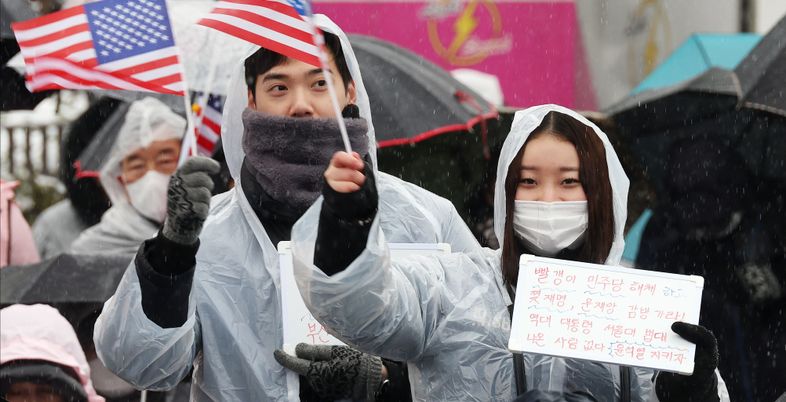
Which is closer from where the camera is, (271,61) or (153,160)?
(271,61)

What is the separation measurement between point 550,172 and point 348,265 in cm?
88

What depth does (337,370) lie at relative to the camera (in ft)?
12.7

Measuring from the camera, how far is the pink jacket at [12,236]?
6539 millimetres

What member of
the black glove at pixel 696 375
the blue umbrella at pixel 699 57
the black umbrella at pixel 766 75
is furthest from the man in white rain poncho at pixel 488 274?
the blue umbrella at pixel 699 57

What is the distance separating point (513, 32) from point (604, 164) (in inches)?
289

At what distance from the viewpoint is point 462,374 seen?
11.8ft

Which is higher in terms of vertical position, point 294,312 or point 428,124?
point 294,312

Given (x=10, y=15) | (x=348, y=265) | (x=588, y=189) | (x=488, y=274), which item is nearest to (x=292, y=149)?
(x=488, y=274)

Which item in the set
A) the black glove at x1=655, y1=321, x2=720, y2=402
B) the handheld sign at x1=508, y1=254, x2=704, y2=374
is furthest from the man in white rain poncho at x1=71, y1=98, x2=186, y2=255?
the black glove at x1=655, y1=321, x2=720, y2=402

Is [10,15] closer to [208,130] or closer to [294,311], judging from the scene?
[208,130]

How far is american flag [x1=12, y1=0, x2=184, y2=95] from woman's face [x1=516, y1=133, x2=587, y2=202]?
0.95 meters

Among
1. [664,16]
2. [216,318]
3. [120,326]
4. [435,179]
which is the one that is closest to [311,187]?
[216,318]

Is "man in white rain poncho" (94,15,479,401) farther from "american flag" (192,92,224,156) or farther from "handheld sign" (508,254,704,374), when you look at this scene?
"american flag" (192,92,224,156)

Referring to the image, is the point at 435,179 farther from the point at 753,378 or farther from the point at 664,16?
the point at 664,16
